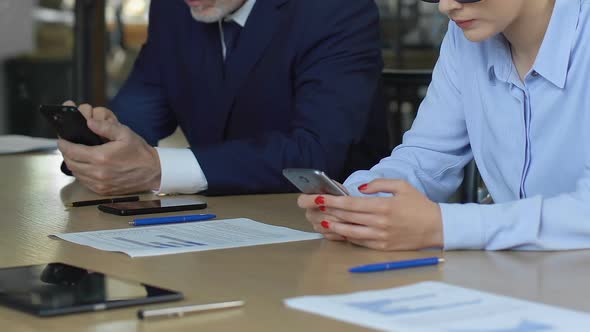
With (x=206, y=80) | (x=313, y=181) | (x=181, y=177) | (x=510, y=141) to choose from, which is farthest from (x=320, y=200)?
(x=206, y=80)

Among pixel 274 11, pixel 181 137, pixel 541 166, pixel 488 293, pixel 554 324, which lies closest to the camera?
pixel 554 324

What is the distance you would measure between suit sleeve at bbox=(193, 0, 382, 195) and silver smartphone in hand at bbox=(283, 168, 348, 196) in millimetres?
589

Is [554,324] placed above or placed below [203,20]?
below

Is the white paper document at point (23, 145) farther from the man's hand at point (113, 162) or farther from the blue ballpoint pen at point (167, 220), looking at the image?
the blue ballpoint pen at point (167, 220)

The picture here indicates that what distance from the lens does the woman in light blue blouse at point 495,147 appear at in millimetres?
1706

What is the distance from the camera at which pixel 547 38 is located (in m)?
1.91

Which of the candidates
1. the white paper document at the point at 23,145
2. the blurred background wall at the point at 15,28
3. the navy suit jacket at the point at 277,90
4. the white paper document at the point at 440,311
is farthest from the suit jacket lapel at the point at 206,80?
the blurred background wall at the point at 15,28

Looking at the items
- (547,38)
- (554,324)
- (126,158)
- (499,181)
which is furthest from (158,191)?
(554,324)

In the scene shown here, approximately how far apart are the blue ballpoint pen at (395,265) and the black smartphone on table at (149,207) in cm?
68

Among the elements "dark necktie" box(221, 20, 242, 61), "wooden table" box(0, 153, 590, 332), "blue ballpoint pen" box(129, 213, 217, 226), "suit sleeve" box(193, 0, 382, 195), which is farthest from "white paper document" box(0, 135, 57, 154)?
"blue ballpoint pen" box(129, 213, 217, 226)

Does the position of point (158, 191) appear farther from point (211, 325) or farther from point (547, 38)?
point (211, 325)

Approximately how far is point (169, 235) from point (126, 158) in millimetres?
588

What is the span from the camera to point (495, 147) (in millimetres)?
2082

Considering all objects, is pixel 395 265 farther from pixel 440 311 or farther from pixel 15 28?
pixel 15 28
